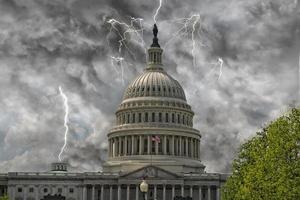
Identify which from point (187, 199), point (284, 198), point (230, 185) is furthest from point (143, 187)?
point (187, 199)

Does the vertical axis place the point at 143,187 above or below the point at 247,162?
below

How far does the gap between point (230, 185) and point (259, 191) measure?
2554 cm

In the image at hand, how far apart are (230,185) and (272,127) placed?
27.0 m

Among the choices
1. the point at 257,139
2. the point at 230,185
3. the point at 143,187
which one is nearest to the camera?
the point at 143,187

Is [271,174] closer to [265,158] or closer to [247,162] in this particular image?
[265,158]

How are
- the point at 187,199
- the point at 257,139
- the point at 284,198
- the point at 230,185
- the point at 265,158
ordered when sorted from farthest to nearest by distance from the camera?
the point at 187,199
the point at 230,185
the point at 257,139
the point at 265,158
the point at 284,198

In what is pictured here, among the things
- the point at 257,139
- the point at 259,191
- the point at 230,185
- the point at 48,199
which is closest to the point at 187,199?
the point at 48,199

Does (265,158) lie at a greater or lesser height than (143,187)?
greater

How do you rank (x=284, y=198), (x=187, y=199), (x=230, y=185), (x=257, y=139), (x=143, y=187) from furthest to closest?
(x=187, y=199)
(x=230, y=185)
(x=257, y=139)
(x=284, y=198)
(x=143, y=187)

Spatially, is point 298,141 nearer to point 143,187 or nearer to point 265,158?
point 265,158

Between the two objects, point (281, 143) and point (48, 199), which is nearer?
point (281, 143)

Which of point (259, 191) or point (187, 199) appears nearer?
point (259, 191)

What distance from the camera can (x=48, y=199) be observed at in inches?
5285

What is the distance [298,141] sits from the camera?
257 ft
